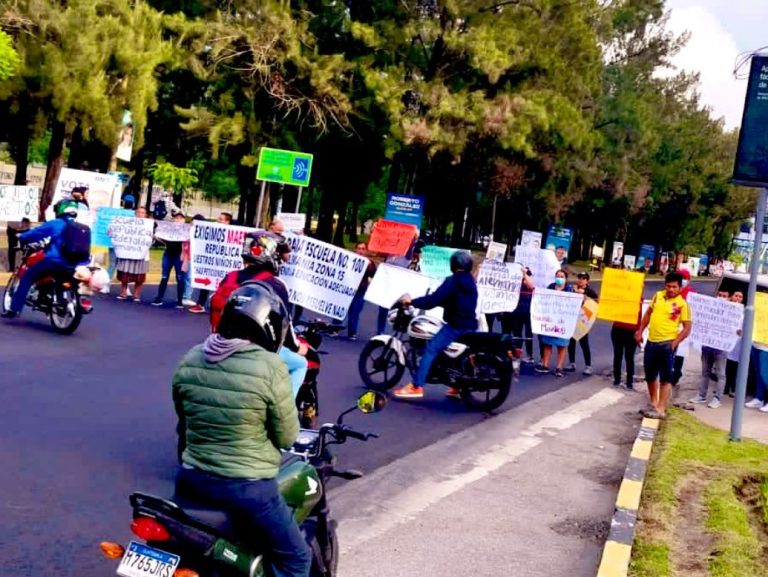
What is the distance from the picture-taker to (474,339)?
12.0m

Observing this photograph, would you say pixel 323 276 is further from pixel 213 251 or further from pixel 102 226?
pixel 102 226

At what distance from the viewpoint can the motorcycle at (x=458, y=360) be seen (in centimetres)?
1195

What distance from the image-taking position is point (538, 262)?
2264 centimetres

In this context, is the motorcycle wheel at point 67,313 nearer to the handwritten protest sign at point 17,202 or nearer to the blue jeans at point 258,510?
the handwritten protest sign at point 17,202

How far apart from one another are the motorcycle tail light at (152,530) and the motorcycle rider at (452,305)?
7.52 m

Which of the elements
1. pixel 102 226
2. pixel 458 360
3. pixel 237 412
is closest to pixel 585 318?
pixel 458 360

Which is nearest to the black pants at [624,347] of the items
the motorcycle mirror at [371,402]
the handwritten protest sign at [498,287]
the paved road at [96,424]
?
the paved road at [96,424]

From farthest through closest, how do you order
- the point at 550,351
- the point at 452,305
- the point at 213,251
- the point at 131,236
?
the point at 131,236 < the point at 213,251 < the point at 550,351 < the point at 452,305

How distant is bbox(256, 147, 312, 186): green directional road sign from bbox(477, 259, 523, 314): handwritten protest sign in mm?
11291

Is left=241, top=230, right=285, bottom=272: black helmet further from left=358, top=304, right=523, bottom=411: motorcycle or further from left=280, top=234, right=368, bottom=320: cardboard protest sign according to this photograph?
left=280, top=234, right=368, bottom=320: cardboard protest sign

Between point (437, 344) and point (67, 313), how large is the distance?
16.7 ft

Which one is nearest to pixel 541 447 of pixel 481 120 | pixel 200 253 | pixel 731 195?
pixel 200 253

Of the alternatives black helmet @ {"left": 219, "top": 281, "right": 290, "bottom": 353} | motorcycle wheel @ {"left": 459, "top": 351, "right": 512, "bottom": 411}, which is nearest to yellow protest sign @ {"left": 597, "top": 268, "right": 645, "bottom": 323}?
motorcycle wheel @ {"left": 459, "top": 351, "right": 512, "bottom": 411}

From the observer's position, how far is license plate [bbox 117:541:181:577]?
4.22 metres
